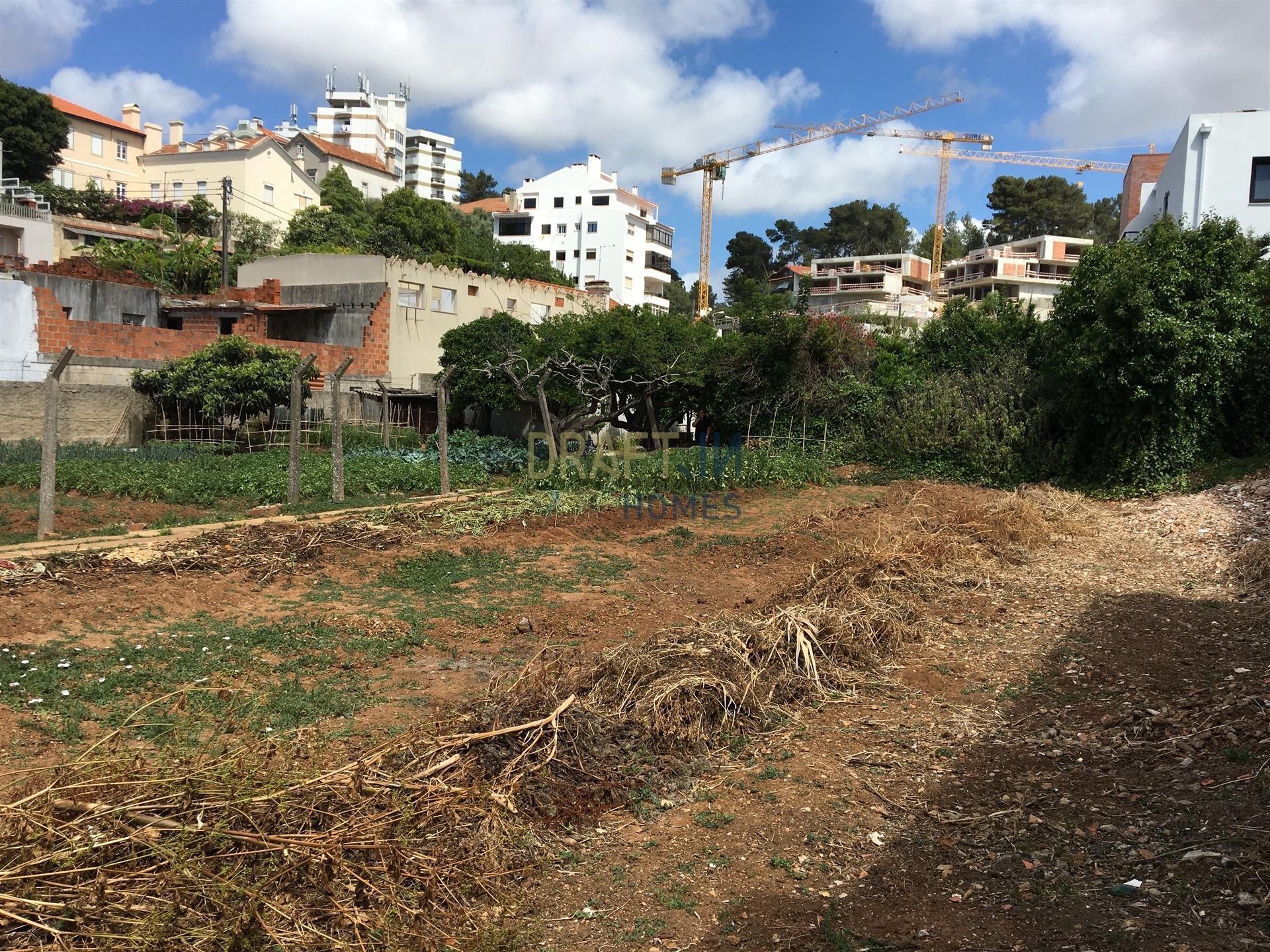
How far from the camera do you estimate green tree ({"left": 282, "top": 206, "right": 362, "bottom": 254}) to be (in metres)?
42.7

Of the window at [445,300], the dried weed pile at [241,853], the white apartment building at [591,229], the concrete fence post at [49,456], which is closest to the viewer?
the dried weed pile at [241,853]

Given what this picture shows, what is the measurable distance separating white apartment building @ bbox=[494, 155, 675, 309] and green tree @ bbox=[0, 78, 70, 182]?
26.1m

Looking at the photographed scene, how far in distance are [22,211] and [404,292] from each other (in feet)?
69.7

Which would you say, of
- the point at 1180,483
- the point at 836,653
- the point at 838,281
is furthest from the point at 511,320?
the point at 838,281

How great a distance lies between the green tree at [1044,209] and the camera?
7375 cm

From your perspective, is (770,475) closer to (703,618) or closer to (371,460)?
(371,460)

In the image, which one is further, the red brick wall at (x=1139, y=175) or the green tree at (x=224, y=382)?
the red brick wall at (x=1139, y=175)

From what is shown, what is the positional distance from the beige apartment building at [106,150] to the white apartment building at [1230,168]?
172ft

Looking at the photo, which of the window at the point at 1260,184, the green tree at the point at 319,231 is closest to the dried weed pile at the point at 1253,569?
the window at the point at 1260,184

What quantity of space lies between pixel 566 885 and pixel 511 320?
21203 mm

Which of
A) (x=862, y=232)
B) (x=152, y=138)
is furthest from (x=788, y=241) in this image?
(x=152, y=138)

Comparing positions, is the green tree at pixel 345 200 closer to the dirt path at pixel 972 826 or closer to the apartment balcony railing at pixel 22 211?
the apartment balcony railing at pixel 22 211

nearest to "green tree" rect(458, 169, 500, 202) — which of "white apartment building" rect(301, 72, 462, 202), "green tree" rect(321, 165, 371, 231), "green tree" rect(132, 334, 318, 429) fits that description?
"white apartment building" rect(301, 72, 462, 202)

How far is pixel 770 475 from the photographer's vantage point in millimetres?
17766
